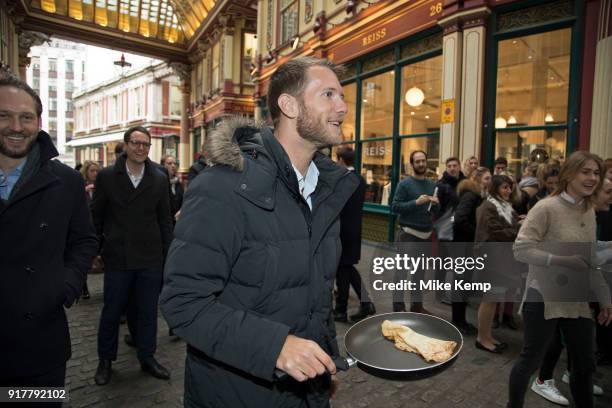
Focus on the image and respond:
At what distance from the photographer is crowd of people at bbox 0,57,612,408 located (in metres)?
1.27

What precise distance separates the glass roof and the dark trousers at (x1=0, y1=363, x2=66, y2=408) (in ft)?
71.1

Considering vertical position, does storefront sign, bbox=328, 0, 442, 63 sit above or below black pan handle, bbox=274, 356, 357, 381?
above

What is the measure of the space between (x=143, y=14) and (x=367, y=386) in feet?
88.7

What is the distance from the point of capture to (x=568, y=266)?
270 cm

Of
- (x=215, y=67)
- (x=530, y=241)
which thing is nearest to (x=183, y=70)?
(x=215, y=67)

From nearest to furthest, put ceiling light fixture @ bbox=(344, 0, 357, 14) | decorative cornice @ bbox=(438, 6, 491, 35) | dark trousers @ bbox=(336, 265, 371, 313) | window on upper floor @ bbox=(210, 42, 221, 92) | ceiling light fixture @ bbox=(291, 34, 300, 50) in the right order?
Result: dark trousers @ bbox=(336, 265, 371, 313)
decorative cornice @ bbox=(438, 6, 491, 35)
ceiling light fixture @ bbox=(344, 0, 357, 14)
ceiling light fixture @ bbox=(291, 34, 300, 50)
window on upper floor @ bbox=(210, 42, 221, 92)

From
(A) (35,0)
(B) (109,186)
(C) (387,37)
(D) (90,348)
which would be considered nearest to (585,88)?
(C) (387,37)

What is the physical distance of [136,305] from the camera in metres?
3.82

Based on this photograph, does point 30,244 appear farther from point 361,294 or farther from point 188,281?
point 361,294

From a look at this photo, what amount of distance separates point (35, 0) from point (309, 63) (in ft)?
84.1

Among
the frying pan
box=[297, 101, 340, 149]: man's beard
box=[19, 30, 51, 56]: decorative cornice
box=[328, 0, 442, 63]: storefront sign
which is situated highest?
box=[19, 30, 51, 56]: decorative cornice

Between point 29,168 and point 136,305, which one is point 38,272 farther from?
point 136,305

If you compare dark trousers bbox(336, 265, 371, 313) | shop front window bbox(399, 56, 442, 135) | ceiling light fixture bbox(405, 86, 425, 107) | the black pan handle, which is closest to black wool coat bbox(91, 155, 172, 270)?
dark trousers bbox(336, 265, 371, 313)

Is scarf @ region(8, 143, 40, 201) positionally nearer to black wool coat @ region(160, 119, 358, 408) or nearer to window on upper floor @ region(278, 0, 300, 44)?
black wool coat @ region(160, 119, 358, 408)
